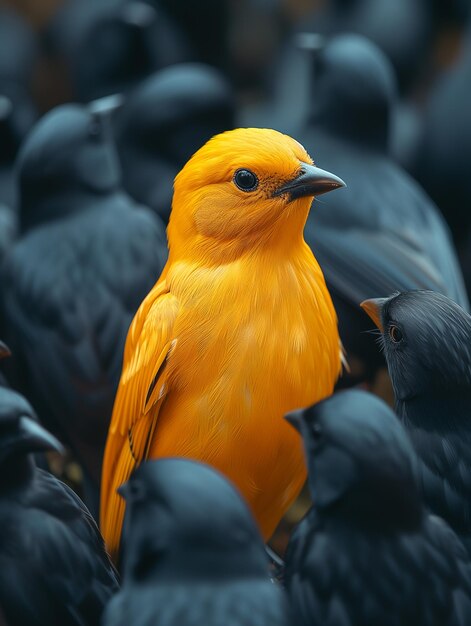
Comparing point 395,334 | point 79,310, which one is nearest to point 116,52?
point 79,310

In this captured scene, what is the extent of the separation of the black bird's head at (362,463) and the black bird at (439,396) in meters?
0.39

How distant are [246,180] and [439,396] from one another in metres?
0.86

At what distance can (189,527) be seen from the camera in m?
2.54

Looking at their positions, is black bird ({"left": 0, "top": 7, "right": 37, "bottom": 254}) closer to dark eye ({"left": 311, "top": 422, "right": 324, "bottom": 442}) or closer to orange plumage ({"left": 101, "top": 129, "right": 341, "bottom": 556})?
orange plumage ({"left": 101, "top": 129, "right": 341, "bottom": 556})

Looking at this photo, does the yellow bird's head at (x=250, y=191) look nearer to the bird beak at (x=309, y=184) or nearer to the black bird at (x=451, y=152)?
the bird beak at (x=309, y=184)

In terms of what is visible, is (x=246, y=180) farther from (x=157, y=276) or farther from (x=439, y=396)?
(x=157, y=276)

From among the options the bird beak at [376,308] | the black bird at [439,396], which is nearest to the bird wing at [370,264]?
the bird beak at [376,308]

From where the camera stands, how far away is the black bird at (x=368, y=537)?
8.91 feet

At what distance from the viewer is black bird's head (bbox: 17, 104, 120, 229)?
5121 mm

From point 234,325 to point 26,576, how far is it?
92 centimetres

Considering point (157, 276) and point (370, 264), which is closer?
point (157, 276)

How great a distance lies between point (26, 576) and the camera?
2.97 metres

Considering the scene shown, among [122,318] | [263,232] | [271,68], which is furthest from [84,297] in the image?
[271,68]

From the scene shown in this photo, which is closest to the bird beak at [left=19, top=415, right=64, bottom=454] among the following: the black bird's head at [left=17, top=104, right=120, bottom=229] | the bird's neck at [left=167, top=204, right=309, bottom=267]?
the bird's neck at [left=167, top=204, right=309, bottom=267]
